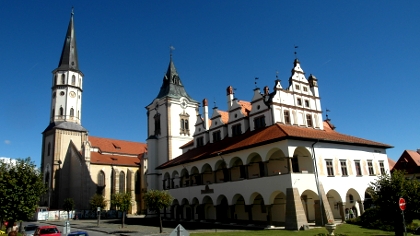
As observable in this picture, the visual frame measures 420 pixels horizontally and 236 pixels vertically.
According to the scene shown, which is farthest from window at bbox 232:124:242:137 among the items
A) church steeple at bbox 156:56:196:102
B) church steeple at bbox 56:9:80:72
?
church steeple at bbox 56:9:80:72

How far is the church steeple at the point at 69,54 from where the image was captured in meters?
71.2

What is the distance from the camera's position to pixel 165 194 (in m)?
31.5

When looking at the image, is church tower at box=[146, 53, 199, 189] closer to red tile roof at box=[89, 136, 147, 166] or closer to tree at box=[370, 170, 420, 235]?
red tile roof at box=[89, 136, 147, 166]

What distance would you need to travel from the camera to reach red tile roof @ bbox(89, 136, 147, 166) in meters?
66.7

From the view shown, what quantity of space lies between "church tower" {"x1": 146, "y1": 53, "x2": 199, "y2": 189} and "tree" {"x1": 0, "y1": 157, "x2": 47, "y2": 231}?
2781 cm

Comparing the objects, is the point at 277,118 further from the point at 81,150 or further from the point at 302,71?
the point at 81,150

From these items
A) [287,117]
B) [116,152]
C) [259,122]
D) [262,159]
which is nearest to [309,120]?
[287,117]

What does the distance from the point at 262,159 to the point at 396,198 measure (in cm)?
1126

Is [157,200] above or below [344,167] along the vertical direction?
below

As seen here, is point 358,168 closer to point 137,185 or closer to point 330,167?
point 330,167

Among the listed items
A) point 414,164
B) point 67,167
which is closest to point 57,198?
point 67,167

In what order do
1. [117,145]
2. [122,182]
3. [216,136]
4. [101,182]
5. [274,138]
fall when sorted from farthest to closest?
1. [117,145]
2. [122,182]
3. [101,182]
4. [216,136]
5. [274,138]

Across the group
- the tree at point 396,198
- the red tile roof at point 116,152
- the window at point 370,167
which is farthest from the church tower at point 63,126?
the tree at point 396,198

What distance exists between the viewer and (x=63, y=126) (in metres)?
65.4
